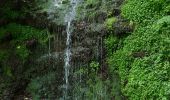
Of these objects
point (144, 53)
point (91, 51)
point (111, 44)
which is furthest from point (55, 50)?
point (144, 53)

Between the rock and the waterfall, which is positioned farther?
the rock

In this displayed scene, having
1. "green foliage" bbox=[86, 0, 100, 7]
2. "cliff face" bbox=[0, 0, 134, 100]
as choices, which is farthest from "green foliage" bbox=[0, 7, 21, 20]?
"green foliage" bbox=[86, 0, 100, 7]

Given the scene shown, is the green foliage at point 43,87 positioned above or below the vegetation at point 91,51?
below

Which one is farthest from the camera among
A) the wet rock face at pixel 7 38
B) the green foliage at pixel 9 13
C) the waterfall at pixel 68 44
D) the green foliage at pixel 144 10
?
the green foliage at pixel 9 13

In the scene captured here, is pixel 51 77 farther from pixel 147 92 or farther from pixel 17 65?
pixel 147 92

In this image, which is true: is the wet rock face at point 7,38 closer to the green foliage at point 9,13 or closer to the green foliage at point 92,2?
the green foliage at point 9,13

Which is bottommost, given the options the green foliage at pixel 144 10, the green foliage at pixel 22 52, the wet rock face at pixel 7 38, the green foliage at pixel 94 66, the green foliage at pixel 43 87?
the green foliage at pixel 43 87

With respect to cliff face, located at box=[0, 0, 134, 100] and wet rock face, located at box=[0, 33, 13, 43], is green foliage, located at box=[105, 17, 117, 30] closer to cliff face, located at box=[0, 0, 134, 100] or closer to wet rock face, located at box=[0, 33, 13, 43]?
cliff face, located at box=[0, 0, 134, 100]

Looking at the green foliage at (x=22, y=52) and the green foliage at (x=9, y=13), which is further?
the green foliage at (x=9, y=13)

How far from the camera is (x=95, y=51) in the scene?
40.2ft

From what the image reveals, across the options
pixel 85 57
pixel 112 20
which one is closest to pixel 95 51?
pixel 85 57

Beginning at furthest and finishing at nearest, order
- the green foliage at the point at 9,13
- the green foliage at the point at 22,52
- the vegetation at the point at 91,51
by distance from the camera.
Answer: the green foliage at the point at 9,13, the green foliage at the point at 22,52, the vegetation at the point at 91,51

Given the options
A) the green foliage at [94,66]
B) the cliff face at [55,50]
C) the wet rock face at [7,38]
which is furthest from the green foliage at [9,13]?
the green foliage at [94,66]

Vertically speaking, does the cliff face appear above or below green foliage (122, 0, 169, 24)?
below
